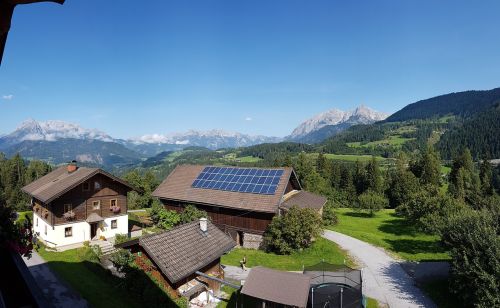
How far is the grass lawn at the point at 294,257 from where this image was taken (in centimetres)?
3052

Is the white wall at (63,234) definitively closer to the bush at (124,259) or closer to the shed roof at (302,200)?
the bush at (124,259)

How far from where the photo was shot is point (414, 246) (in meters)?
38.8

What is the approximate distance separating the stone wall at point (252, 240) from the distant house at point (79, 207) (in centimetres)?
1363

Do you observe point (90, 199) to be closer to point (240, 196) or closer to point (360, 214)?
point (240, 196)

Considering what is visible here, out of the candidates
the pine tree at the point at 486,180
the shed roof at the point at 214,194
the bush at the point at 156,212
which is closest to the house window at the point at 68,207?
the bush at the point at 156,212

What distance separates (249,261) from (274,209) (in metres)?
6.17

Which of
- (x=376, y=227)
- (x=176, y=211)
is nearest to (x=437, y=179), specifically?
(x=376, y=227)

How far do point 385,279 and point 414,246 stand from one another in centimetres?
1420

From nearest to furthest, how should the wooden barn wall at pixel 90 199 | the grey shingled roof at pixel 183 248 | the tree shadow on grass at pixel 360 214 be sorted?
the grey shingled roof at pixel 183 248, the wooden barn wall at pixel 90 199, the tree shadow on grass at pixel 360 214

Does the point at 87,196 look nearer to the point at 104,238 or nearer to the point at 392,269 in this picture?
the point at 104,238

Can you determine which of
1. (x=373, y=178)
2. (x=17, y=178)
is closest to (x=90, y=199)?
(x=17, y=178)

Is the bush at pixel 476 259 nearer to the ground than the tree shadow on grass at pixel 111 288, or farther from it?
farther from it

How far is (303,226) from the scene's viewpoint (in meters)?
33.5

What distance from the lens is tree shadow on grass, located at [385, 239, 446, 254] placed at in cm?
3635
